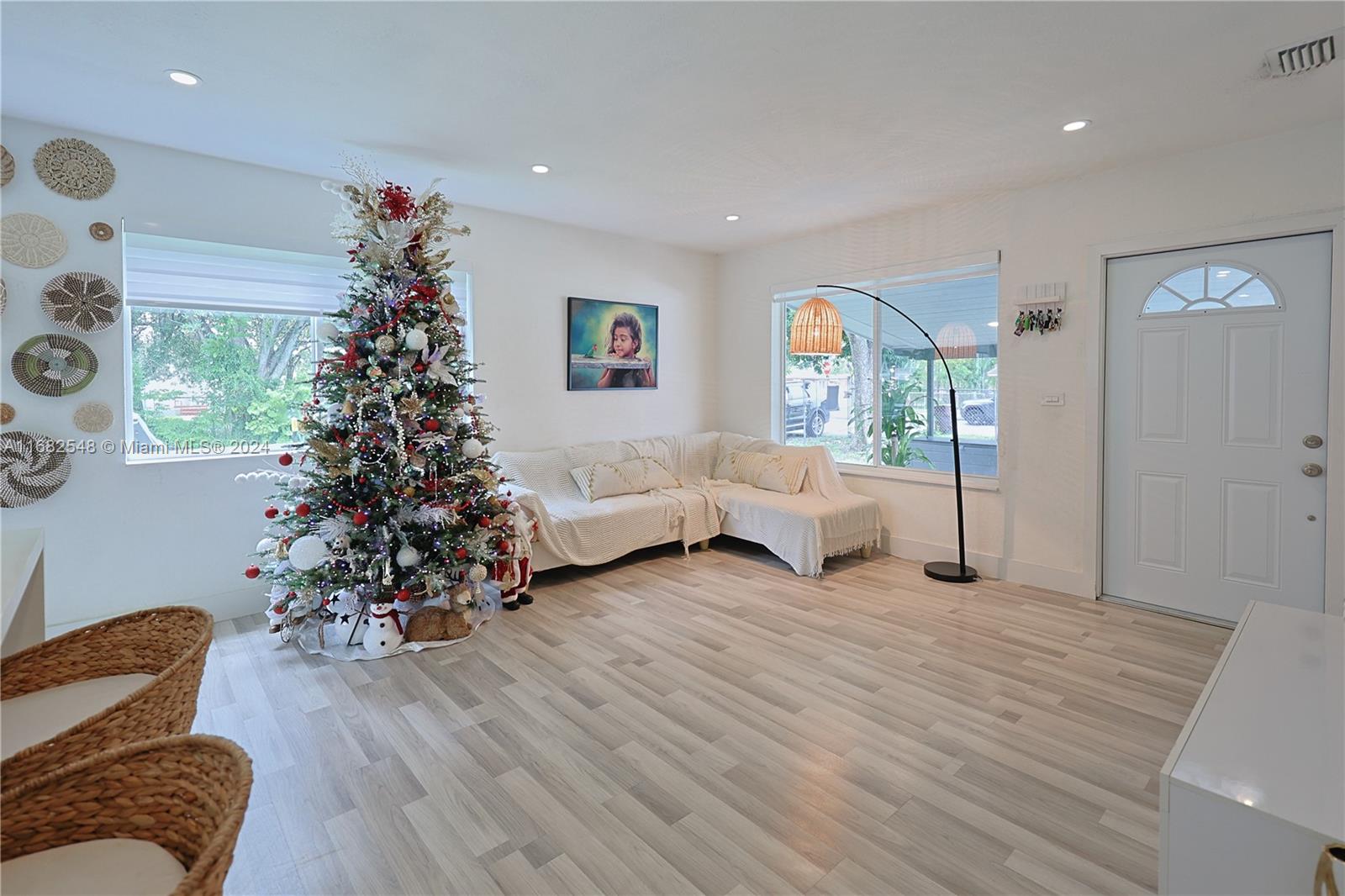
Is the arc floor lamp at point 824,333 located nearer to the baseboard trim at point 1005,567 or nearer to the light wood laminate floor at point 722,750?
the baseboard trim at point 1005,567

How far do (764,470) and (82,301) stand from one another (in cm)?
431

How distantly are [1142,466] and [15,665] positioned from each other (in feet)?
15.9

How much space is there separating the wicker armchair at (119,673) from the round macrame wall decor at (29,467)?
2631 mm

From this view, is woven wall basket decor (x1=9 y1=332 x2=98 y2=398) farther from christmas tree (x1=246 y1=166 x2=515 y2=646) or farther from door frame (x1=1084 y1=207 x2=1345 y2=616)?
door frame (x1=1084 y1=207 x2=1345 y2=616)

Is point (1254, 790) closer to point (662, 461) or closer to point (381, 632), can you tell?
point (381, 632)

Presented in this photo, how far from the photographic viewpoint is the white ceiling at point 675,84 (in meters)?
2.26

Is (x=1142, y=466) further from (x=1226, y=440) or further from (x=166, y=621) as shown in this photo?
(x=166, y=621)

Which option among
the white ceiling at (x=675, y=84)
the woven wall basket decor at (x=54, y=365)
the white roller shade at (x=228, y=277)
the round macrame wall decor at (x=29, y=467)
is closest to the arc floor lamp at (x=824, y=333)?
the white ceiling at (x=675, y=84)

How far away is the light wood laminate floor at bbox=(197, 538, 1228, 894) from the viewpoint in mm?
1812

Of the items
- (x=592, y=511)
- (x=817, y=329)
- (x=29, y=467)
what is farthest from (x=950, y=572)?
(x=29, y=467)

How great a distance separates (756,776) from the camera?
2.21m

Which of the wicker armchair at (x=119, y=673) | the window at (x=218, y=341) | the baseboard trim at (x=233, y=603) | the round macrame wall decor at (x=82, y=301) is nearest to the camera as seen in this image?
the wicker armchair at (x=119, y=673)

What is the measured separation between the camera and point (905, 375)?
199 inches

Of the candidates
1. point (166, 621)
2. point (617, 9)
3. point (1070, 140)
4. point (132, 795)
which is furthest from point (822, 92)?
point (132, 795)
